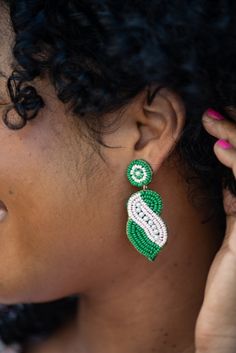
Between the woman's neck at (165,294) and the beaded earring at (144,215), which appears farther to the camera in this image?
the woman's neck at (165,294)

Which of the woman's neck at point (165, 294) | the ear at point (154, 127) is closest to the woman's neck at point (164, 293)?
the woman's neck at point (165, 294)

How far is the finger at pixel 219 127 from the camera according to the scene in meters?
1.76

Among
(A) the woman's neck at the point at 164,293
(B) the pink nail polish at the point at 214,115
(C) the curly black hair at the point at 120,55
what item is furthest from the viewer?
(A) the woman's neck at the point at 164,293

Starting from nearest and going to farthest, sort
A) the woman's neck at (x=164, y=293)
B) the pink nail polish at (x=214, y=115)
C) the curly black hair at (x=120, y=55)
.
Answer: the curly black hair at (x=120, y=55)
the pink nail polish at (x=214, y=115)
the woman's neck at (x=164, y=293)

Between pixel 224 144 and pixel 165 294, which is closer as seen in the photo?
pixel 224 144

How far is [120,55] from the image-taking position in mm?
1611

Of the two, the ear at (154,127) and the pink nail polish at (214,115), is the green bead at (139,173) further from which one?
the pink nail polish at (214,115)

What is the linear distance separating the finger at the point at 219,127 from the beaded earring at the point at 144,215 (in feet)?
0.53

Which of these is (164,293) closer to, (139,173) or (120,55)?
(139,173)

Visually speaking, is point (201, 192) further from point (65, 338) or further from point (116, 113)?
point (65, 338)

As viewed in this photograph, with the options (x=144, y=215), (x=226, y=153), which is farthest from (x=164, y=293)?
(x=226, y=153)

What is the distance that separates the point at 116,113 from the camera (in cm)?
175

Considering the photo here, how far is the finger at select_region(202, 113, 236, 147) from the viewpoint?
1.76m

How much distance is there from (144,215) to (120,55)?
1.24 feet
